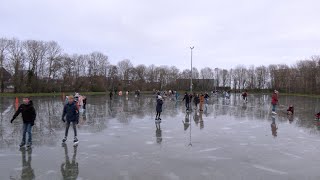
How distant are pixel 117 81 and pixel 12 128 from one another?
259ft

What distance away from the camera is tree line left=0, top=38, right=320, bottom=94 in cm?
6825

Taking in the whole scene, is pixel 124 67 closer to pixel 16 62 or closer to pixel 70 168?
pixel 16 62

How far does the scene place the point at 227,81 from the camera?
130 m

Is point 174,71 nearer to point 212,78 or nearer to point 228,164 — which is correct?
point 212,78

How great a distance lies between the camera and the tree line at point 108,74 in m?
68.2

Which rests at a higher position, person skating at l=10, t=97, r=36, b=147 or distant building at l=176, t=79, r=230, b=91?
distant building at l=176, t=79, r=230, b=91

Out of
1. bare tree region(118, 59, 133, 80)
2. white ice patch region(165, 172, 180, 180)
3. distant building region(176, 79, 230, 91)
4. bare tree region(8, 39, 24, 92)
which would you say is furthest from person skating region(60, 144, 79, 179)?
distant building region(176, 79, 230, 91)

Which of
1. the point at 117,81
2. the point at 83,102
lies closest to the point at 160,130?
the point at 83,102

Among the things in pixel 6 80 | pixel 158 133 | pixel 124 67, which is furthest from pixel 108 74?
pixel 158 133

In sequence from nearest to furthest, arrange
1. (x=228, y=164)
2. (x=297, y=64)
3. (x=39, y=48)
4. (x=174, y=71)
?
(x=228, y=164) < (x=39, y=48) < (x=297, y=64) < (x=174, y=71)

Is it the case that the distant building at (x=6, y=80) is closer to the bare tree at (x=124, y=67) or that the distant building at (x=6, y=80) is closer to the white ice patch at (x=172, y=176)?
the bare tree at (x=124, y=67)

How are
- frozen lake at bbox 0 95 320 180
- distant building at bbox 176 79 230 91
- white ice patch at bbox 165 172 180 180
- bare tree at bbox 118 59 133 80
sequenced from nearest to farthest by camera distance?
white ice patch at bbox 165 172 180 180 → frozen lake at bbox 0 95 320 180 → bare tree at bbox 118 59 133 80 → distant building at bbox 176 79 230 91

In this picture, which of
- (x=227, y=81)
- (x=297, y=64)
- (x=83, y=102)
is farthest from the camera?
(x=227, y=81)

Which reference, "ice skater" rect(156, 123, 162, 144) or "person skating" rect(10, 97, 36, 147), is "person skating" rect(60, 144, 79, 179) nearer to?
"person skating" rect(10, 97, 36, 147)
